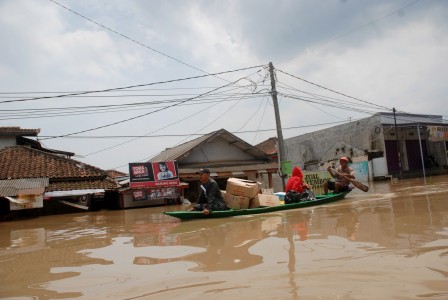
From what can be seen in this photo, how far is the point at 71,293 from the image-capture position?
3.60 m

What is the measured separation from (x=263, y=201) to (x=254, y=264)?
5.98m

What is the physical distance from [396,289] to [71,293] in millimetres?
2933

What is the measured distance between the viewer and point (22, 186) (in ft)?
54.7

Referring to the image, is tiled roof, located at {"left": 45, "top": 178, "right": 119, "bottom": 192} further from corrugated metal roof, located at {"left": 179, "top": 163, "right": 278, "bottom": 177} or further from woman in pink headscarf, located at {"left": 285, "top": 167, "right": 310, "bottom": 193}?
woman in pink headscarf, located at {"left": 285, "top": 167, "right": 310, "bottom": 193}

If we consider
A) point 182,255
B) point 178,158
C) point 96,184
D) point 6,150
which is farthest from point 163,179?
point 182,255

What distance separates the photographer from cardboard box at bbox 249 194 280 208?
989cm

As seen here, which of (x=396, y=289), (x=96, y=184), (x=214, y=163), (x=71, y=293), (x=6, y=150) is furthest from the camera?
(x=214, y=163)

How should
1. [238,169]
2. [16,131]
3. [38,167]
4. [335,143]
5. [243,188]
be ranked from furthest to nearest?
[335,143]
[238,169]
[16,131]
[38,167]
[243,188]

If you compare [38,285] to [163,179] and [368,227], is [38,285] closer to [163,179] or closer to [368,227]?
[368,227]

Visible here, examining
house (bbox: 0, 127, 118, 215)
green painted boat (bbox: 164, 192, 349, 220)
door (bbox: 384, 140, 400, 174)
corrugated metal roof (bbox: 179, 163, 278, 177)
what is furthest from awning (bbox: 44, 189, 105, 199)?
door (bbox: 384, 140, 400, 174)

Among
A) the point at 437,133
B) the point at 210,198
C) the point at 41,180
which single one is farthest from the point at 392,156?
the point at 41,180

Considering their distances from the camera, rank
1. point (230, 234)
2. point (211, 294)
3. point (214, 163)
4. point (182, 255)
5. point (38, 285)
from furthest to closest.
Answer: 1. point (214, 163)
2. point (230, 234)
3. point (182, 255)
4. point (38, 285)
5. point (211, 294)

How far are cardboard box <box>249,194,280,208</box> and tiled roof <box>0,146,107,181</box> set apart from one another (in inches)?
491

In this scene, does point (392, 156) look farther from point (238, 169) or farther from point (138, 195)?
point (138, 195)
